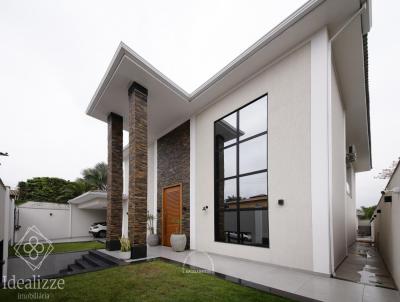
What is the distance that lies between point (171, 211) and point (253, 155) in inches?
189

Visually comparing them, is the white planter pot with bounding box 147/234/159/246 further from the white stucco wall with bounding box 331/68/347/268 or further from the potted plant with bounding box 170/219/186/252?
the white stucco wall with bounding box 331/68/347/268

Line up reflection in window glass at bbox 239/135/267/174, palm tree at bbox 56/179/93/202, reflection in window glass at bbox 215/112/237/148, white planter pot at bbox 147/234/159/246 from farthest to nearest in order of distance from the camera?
1. palm tree at bbox 56/179/93/202
2. white planter pot at bbox 147/234/159/246
3. reflection in window glass at bbox 215/112/237/148
4. reflection in window glass at bbox 239/135/267/174

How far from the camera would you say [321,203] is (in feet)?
14.9

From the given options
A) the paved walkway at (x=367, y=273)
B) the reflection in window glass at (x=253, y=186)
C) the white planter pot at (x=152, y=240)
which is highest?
the reflection in window glass at (x=253, y=186)

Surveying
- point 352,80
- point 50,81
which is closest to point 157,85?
point 352,80

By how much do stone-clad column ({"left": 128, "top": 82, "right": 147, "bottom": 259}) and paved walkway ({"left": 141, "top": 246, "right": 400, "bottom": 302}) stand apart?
64.4 inches

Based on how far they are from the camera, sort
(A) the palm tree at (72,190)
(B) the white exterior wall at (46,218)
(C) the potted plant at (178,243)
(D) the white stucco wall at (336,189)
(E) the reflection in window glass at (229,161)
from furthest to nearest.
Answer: (A) the palm tree at (72,190), (B) the white exterior wall at (46,218), (C) the potted plant at (178,243), (E) the reflection in window glass at (229,161), (D) the white stucco wall at (336,189)

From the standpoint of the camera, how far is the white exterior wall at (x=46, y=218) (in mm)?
15578

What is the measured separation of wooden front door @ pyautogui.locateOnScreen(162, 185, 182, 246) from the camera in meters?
9.06

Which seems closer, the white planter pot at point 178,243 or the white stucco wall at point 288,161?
the white stucco wall at point 288,161

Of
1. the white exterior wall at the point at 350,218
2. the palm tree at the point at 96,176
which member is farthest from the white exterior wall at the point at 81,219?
the white exterior wall at the point at 350,218

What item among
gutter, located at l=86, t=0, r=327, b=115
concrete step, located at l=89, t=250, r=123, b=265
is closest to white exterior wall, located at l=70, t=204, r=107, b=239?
concrete step, located at l=89, t=250, r=123, b=265

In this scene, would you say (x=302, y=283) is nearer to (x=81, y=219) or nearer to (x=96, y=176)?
(x=81, y=219)

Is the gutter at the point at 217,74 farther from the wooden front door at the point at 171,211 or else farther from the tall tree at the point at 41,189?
the tall tree at the point at 41,189
